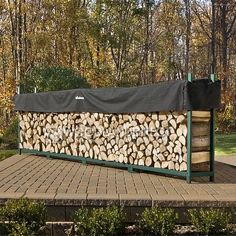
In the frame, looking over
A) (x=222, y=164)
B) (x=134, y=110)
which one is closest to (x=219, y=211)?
(x=134, y=110)

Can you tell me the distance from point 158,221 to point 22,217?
180cm

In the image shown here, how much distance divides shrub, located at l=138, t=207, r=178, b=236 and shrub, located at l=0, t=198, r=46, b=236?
4.46ft

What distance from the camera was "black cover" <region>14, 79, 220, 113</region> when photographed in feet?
27.7

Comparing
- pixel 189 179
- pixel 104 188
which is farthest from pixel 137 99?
pixel 104 188

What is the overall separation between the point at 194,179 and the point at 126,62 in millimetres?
27442

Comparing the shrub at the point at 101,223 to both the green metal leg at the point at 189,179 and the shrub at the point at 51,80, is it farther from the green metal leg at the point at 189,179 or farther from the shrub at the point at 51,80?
the shrub at the point at 51,80

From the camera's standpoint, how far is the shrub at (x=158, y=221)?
5922 mm

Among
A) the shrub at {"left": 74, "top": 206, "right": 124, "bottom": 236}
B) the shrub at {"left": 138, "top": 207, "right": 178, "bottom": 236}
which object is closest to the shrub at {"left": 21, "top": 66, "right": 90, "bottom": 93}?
the shrub at {"left": 74, "top": 206, "right": 124, "bottom": 236}

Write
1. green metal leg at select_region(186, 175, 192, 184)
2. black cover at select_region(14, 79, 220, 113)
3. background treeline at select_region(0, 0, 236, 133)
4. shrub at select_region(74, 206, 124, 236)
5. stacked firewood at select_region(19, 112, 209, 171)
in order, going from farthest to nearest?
1. background treeline at select_region(0, 0, 236, 133)
2. stacked firewood at select_region(19, 112, 209, 171)
3. black cover at select_region(14, 79, 220, 113)
4. green metal leg at select_region(186, 175, 192, 184)
5. shrub at select_region(74, 206, 124, 236)

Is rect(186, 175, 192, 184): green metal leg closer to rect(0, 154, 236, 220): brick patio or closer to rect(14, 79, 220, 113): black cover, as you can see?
rect(0, 154, 236, 220): brick patio

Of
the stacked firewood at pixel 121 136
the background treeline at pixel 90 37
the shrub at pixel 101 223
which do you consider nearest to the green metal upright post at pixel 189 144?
the stacked firewood at pixel 121 136

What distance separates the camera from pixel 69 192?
708cm

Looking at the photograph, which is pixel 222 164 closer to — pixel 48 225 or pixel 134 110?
pixel 134 110

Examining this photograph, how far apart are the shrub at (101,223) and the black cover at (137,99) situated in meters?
3.06
